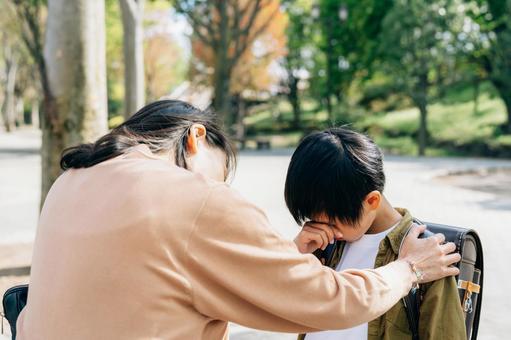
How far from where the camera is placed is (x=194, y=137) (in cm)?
192

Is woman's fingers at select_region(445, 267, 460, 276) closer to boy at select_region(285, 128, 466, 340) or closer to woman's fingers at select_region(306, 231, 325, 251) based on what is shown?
boy at select_region(285, 128, 466, 340)

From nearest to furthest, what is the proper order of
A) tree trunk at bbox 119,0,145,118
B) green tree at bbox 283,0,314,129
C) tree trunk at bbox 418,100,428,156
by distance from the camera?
tree trunk at bbox 119,0,145,118, tree trunk at bbox 418,100,428,156, green tree at bbox 283,0,314,129

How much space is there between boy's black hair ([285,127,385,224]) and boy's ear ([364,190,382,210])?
1 centimetres

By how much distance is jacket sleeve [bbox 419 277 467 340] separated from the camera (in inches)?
79.8

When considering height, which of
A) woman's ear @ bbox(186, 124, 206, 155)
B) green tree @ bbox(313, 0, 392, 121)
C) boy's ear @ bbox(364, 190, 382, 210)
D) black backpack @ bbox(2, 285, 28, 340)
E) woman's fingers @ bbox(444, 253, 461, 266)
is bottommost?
black backpack @ bbox(2, 285, 28, 340)

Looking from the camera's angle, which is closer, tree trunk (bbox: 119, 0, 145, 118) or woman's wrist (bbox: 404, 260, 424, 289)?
woman's wrist (bbox: 404, 260, 424, 289)

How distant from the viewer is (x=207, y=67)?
3812cm

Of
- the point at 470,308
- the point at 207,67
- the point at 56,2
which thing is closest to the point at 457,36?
the point at 207,67

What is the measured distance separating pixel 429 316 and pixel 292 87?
4015 cm

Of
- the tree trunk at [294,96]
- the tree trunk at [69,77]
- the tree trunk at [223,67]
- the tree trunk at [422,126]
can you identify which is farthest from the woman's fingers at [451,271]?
the tree trunk at [294,96]

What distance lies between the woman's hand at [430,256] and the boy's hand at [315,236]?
9.5 inches

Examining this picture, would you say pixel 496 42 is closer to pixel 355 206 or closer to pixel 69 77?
pixel 69 77

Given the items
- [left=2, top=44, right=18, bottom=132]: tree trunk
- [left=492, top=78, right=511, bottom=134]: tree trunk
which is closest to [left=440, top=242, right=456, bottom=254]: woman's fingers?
[left=492, top=78, right=511, bottom=134]: tree trunk

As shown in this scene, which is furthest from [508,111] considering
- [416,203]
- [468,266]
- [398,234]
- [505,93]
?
[398,234]
